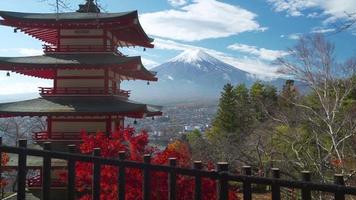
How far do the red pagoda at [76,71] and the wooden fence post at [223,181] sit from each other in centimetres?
1210

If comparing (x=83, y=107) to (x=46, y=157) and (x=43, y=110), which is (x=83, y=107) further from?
(x=46, y=157)

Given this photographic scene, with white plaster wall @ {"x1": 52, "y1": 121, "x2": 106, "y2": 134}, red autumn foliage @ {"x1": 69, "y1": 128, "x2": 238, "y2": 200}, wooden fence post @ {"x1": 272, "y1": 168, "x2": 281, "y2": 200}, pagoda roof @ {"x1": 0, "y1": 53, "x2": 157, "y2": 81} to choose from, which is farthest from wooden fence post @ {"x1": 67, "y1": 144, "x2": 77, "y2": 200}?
white plaster wall @ {"x1": 52, "y1": 121, "x2": 106, "y2": 134}

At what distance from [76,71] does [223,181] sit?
570 inches

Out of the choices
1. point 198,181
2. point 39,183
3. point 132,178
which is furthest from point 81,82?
point 198,181

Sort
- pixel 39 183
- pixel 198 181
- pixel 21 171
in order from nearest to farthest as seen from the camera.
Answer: pixel 198 181 → pixel 21 171 → pixel 39 183

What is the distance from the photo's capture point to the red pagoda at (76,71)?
54.1 ft

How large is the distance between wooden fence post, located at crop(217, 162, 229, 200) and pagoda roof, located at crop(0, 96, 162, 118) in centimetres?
1208

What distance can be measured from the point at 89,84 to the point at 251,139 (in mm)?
16922

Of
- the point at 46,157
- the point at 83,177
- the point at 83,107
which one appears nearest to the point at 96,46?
the point at 83,107

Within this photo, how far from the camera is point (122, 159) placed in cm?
447

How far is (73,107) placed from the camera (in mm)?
16359

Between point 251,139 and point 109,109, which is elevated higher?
point 109,109

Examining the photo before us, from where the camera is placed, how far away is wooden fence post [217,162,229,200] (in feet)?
13.6

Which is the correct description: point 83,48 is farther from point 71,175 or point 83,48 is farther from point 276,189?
point 276,189
